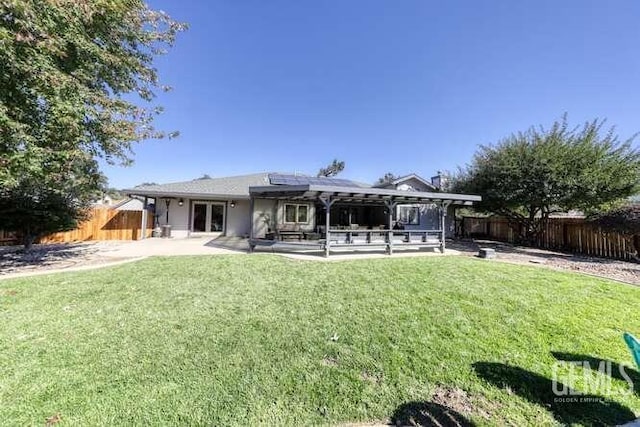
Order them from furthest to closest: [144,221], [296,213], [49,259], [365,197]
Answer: [296,213] < [144,221] < [365,197] < [49,259]

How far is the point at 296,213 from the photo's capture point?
16172 mm

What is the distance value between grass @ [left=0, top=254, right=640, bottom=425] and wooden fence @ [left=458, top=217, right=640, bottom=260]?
7.64 metres

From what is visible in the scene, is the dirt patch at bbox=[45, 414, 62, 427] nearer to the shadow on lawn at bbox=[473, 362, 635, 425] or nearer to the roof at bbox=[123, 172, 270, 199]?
the shadow on lawn at bbox=[473, 362, 635, 425]

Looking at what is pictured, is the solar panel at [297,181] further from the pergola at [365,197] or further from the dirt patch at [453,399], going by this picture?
the dirt patch at [453,399]

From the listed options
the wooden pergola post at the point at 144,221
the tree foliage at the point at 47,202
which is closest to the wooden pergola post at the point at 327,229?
the tree foliage at the point at 47,202

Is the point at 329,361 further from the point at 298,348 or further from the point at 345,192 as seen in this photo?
Answer: the point at 345,192

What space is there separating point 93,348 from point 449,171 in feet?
78.1

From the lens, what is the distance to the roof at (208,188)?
47.6 feet

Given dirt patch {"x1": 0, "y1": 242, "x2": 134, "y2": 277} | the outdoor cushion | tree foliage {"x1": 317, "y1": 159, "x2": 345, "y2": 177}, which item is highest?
tree foliage {"x1": 317, "y1": 159, "x2": 345, "y2": 177}

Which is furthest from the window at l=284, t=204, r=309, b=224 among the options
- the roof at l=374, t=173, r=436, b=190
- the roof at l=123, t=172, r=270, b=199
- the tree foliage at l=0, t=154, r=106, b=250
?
the tree foliage at l=0, t=154, r=106, b=250

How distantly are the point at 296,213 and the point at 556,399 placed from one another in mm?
13955

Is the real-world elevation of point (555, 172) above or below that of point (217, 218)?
above

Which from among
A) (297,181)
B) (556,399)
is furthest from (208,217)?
(556,399)

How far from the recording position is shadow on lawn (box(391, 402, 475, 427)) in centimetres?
259
